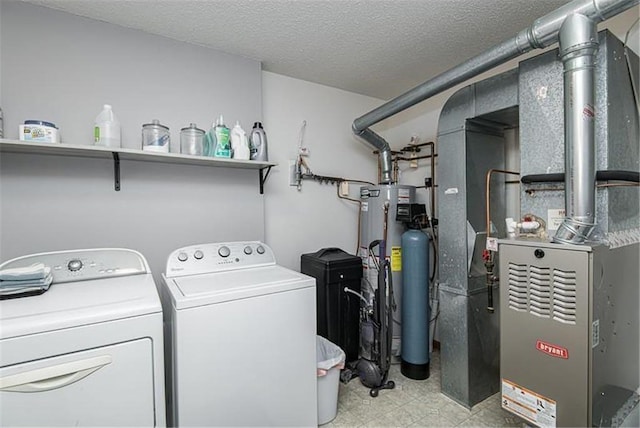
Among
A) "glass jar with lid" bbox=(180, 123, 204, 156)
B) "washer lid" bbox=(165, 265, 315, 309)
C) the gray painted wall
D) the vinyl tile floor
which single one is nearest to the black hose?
"washer lid" bbox=(165, 265, 315, 309)

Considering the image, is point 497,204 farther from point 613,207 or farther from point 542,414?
point 542,414

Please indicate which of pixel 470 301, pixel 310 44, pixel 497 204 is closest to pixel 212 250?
pixel 310 44

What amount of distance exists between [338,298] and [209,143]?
5.01ft

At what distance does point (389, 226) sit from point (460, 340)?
100 centimetres

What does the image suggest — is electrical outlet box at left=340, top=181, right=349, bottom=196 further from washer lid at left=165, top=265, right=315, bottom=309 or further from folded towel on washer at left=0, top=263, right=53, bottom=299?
folded towel on washer at left=0, top=263, right=53, bottom=299

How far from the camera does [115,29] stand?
1.88 metres

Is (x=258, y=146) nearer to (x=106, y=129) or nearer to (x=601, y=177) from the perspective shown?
(x=106, y=129)

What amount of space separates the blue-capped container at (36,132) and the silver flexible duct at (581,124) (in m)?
2.53

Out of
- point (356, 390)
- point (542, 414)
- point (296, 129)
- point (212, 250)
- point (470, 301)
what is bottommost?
point (356, 390)

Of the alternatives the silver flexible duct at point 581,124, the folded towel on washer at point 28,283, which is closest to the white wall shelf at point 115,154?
the folded towel on washer at point 28,283

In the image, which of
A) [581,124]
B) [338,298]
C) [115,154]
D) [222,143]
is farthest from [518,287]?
[115,154]

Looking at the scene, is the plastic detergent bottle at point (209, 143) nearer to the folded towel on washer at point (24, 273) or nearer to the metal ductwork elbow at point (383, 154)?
the folded towel on washer at point (24, 273)

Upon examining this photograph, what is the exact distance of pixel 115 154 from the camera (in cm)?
181

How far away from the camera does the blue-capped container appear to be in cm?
150
